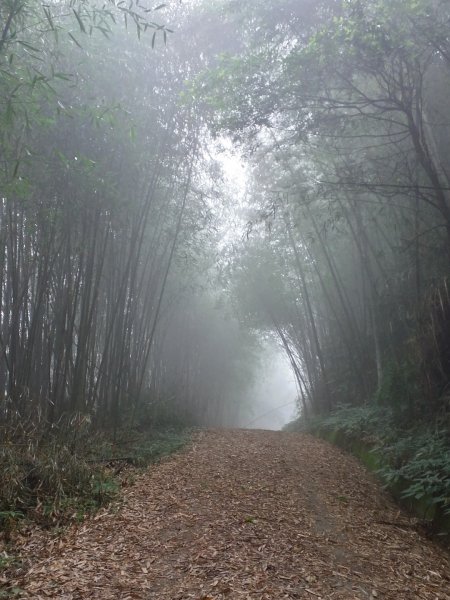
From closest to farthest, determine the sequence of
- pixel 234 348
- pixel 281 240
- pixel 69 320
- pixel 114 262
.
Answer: pixel 69 320 → pixel 114 262 → pixel 281 240 → pixel 234 348

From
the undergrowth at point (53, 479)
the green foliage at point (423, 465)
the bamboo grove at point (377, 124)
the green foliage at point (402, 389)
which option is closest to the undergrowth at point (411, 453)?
the green foliage at point (423, 465)

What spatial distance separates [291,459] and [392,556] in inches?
105

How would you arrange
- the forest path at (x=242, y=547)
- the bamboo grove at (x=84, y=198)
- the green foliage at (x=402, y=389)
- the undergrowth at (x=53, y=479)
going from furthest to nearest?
the green foliage at (x=402, y=389), the bamboo grove at (x=84, y=198), the undergrowth at (x=53, y=479), the forest path at (x=242, y=547)

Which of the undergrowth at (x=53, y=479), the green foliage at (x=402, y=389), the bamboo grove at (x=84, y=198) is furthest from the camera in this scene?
the green foliage at (x=402, y=389)

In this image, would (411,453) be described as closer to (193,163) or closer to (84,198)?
(84,198)

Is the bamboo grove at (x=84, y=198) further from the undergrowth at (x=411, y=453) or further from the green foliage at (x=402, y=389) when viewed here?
the green foliage at (x=402, y=389)

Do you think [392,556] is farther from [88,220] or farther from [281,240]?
[281,240]

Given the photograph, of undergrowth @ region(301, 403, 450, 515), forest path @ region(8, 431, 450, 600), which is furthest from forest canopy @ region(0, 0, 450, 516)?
forest path @ region(8, 431, 450, 600)

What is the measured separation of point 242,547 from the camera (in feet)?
9.34

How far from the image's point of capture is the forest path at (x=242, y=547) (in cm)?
237

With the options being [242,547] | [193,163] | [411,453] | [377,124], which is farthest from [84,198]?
[411,453]

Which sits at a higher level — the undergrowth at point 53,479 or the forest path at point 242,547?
the undergrowth at point 53,479

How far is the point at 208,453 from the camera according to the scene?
5941 millimetres

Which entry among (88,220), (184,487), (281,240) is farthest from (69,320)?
(281,240)
